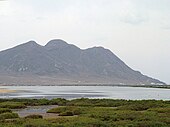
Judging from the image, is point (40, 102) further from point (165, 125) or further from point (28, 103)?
point (165, 125)

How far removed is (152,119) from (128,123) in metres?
3.64

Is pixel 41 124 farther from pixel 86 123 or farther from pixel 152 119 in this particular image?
pixel 152 119

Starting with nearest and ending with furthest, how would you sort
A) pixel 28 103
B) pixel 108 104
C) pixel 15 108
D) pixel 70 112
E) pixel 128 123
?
pixel 128 123
pixel 70 112
pixel 15 108
pixel 108 104
pixel 28 103

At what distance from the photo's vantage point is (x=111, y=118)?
36531 millimetres

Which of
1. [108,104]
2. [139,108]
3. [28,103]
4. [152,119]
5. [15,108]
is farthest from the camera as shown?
[28,103]

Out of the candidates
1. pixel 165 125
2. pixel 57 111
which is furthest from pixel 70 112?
pixel 165 125

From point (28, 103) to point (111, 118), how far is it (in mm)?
31053

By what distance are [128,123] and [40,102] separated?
3599cm

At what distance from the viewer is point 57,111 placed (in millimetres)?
47594

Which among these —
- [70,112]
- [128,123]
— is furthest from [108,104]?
[128,123]

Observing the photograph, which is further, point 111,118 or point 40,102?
point 40,102

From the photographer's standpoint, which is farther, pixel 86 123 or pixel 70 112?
pixel 70 112

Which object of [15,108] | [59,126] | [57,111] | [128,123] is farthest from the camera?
[15,108]

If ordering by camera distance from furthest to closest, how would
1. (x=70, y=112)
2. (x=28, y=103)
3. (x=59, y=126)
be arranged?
1. (x=28, y=103)
2. (x=70, y=112)
3. (x=59, y=126)
